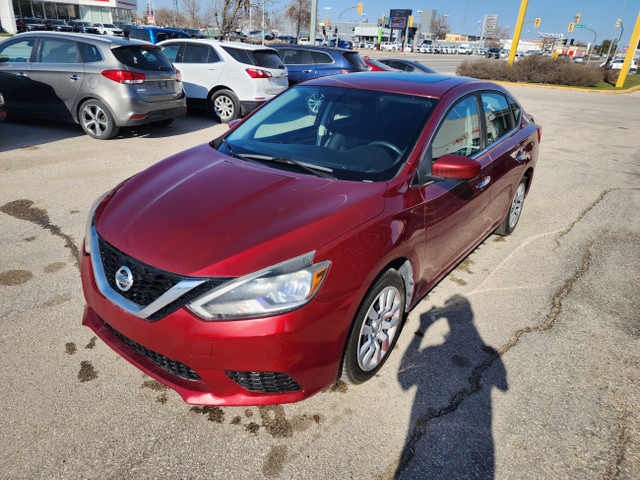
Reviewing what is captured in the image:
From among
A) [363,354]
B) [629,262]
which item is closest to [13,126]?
[363,354]

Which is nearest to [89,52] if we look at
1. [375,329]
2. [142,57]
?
[142,57]

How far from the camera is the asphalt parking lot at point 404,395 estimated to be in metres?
2.14

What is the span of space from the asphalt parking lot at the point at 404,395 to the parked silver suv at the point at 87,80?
344 cm

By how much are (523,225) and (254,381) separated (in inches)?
170

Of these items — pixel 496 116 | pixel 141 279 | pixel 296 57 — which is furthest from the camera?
pixel 296 57

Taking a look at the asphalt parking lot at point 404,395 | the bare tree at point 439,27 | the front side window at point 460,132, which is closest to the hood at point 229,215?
the front side window at point 460,132

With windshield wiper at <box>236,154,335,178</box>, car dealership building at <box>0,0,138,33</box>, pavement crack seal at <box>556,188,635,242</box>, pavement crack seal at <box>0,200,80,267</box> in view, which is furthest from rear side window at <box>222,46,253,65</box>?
car dealership building at <box>0,0,138,33</box>

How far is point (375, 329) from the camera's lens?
2527mm

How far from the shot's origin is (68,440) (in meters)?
→ 2.17

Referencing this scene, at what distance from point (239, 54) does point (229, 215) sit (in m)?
8.26

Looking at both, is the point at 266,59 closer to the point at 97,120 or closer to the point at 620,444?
the point at 97,120

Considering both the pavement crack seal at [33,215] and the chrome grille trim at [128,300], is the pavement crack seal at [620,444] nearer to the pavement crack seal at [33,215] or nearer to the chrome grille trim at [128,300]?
the chrome grille trim at [128,300]

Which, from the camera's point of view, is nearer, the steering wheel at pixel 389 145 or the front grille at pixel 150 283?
the front grille at pixel 150 283

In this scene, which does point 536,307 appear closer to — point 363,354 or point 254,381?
point 363,354
